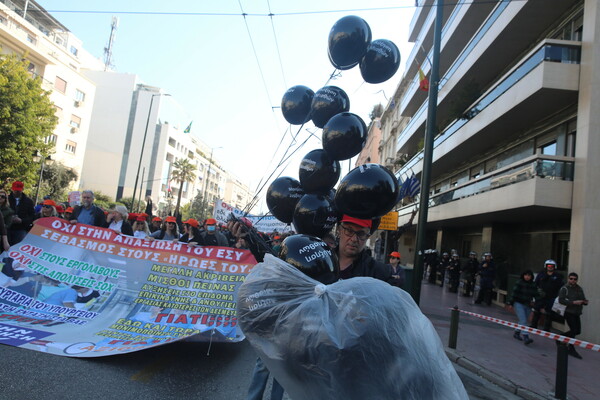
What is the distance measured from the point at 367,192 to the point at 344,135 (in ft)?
3.12

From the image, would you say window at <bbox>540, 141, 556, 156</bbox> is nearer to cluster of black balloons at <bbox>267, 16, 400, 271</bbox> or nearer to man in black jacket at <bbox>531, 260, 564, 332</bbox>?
man in black jacket at <bbox>531, 260, 564, 332</bbox>

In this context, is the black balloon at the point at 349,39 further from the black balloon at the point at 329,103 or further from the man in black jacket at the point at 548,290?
the man in black jacket at the point at 548,290

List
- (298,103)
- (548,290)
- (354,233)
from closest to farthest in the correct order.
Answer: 1. (354,233)
2. (298,103)
3. (548,290)

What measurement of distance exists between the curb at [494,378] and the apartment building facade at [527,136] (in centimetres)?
459

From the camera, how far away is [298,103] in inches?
195

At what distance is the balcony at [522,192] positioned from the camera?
10.3 metres

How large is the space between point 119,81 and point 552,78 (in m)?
75.0

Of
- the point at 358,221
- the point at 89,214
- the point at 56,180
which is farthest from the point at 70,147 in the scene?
the point at 358,221

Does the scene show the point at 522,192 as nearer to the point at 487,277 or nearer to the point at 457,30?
the point at 487,277

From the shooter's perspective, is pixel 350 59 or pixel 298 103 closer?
pixel 350 59

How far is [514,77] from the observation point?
12234 mm

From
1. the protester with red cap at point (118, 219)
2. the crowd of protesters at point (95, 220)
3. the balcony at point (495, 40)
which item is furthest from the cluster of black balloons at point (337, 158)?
the balcony at point (495, 40)

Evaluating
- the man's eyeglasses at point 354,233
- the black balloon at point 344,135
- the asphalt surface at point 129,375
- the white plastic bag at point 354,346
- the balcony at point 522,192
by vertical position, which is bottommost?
the asphalt surface at point 129,375

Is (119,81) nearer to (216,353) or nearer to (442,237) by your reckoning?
(442,237)
